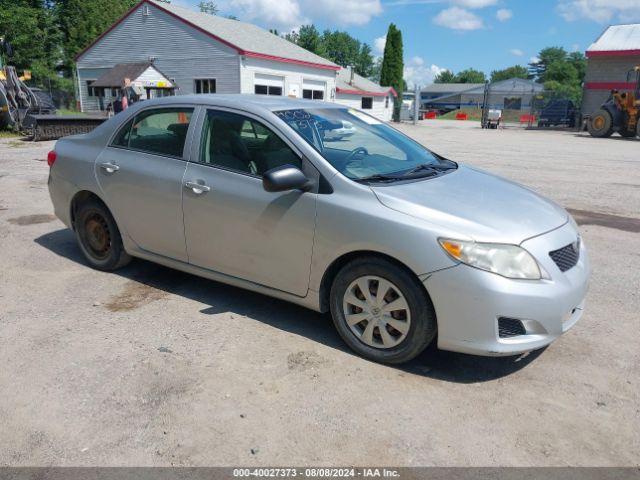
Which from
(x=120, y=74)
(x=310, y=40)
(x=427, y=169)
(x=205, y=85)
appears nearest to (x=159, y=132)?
(x=427, y=169)

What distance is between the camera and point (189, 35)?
2959 centimetres

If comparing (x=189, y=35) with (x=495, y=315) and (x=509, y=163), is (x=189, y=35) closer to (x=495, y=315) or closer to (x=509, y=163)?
(x=509, y=163)

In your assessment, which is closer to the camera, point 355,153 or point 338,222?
point 338,222

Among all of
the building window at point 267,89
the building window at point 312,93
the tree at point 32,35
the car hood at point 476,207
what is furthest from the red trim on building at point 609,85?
the tree at point 32,35

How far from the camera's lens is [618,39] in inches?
1484

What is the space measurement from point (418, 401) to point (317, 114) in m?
2.29

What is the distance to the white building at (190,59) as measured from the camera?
28703mm

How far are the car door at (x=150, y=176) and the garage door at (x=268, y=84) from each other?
25.5m

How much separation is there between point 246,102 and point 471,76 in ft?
547

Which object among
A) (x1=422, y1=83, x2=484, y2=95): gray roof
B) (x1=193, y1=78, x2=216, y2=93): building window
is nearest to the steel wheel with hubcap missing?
(x1=193, y1=78, x2=216, y2=93): building window

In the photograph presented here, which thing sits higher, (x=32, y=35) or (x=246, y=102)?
(x=32, y=35)

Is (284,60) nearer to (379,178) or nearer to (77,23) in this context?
(77,23)

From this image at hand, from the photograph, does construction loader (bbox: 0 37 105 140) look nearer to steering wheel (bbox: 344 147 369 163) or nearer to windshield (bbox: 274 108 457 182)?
windshield (bbox: 274 108 457 182)

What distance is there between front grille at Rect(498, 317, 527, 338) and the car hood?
46 cm
